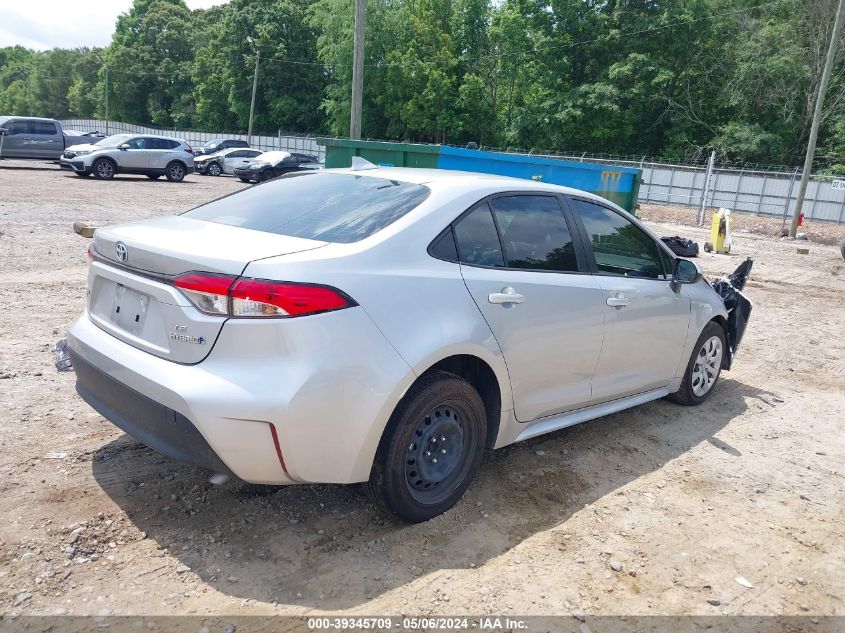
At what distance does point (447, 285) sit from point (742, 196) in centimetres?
3150

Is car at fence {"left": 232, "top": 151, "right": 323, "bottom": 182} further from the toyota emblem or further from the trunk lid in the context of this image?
the toyota emblem

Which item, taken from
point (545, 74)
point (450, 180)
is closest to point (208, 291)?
point (450, 180)

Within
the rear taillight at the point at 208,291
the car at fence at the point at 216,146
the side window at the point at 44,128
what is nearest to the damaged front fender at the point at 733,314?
the rear taillight at the point at 208,291

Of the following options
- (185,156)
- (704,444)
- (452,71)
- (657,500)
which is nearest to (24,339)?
(657,500)

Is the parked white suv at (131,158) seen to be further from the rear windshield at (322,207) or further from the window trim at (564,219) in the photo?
the window trim at (564,219)

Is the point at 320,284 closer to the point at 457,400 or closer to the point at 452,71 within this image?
the point at 457,400

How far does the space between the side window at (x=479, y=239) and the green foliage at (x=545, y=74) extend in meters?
38.3

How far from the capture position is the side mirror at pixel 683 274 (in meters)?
4.68

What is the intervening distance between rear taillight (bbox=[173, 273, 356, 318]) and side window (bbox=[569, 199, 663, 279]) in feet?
6.61

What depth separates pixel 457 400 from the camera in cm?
326

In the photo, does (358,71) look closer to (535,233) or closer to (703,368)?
(703,368)

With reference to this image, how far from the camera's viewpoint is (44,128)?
24.7 meters

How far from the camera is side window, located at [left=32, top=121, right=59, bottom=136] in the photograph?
80.4ft

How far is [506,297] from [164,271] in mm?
1614
